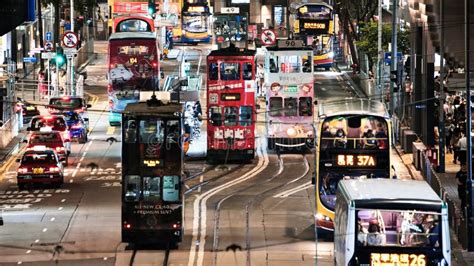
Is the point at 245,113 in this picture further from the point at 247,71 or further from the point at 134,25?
the point at 134,25

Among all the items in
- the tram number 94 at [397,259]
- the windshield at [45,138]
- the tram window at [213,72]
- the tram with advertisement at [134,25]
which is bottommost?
the windshield at [45,138]

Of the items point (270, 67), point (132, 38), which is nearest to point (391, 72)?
point (270, 67)

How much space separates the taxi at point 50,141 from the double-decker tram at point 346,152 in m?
17.3

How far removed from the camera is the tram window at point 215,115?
5622 centimetres

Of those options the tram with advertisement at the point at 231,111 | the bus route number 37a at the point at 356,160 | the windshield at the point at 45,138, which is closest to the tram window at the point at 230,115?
the tram with advertisement at the point at 231,111

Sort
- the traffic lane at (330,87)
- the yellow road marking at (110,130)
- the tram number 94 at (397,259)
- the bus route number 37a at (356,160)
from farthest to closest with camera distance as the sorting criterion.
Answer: the traffic lane at (330,87) < the yellow road marking at (110,130) < the bus route number 37a at (356,160) < the tram number 94 at (397,259)

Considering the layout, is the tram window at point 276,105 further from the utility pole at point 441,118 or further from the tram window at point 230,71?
the utility pole at point 441,118

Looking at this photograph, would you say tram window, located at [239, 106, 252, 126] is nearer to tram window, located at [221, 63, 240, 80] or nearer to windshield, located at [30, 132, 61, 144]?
tram window, located at [221, 63, 240, 80]

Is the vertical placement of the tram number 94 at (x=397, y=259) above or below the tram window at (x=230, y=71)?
below

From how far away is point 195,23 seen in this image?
10781 centimetres

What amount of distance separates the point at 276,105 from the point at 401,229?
3234 centimetres

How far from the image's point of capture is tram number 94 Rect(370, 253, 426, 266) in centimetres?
2691

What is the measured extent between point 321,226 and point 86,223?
7.21 m

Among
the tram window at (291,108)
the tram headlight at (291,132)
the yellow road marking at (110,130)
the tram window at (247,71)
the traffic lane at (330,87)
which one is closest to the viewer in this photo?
the tram window at (247,71)
